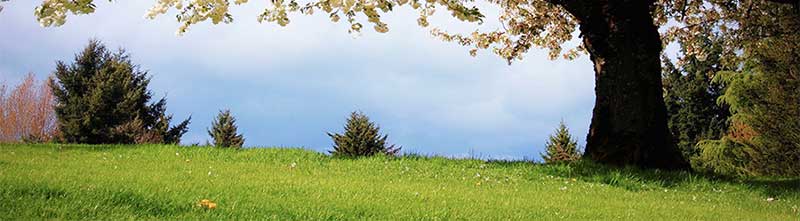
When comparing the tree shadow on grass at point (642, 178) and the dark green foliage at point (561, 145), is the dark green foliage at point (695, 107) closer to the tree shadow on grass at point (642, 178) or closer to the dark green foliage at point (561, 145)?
the dark green foliage at point (561, 145)

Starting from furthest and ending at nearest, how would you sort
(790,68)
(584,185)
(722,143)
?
(722,143)
(790,68)
(584,185)

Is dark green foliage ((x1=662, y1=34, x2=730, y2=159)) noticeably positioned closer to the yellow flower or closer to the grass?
the grass

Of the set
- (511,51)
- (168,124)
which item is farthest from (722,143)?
(168,124)

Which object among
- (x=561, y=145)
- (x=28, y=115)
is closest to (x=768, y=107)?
(x=561, y=145)

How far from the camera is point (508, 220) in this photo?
23.3 ft

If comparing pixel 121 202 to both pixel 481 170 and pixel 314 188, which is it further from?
pixel 481 170

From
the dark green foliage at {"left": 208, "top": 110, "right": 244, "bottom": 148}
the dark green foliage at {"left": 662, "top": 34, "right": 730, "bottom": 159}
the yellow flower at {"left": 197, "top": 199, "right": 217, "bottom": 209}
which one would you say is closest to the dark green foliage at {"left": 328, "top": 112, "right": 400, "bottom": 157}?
the dark green foliage at {"left": 208, "top": 110, "right": 244, "bottom": 148}

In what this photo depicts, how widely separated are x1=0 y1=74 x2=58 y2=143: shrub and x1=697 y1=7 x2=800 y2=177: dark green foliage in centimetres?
2325

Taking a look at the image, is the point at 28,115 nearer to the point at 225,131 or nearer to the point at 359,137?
the point at 225,131

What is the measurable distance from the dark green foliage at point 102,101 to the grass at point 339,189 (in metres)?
11.3

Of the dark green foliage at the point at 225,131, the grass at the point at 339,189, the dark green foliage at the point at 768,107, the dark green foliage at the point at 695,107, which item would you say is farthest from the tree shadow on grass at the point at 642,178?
the dark green foliage at the point at 695,107

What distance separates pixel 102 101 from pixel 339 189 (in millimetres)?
19746

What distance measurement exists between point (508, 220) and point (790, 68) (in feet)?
63.1

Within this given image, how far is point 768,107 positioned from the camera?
938 inches
